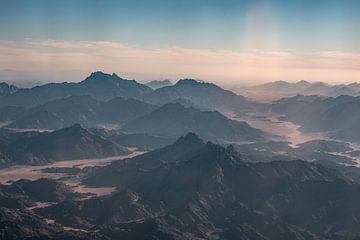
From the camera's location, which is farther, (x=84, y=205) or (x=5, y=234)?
(x=84, y=205)

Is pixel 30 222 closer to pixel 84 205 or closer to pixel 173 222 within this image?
pixel 84 205

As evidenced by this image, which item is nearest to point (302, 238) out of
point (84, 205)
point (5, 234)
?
point (84, 205)

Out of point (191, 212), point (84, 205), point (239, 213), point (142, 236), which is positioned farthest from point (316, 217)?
point (84, 205)

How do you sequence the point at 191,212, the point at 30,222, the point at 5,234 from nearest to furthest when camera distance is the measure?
the point at 5,234, the point at 30,222, the point at 191,212

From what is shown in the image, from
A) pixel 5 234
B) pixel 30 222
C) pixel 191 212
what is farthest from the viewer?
pixel 191 212

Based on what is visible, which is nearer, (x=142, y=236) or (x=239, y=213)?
(x=142, y=236)

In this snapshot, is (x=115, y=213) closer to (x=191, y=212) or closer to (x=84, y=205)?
(x=84, y=205)

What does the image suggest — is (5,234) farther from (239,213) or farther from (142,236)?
(239,213)
